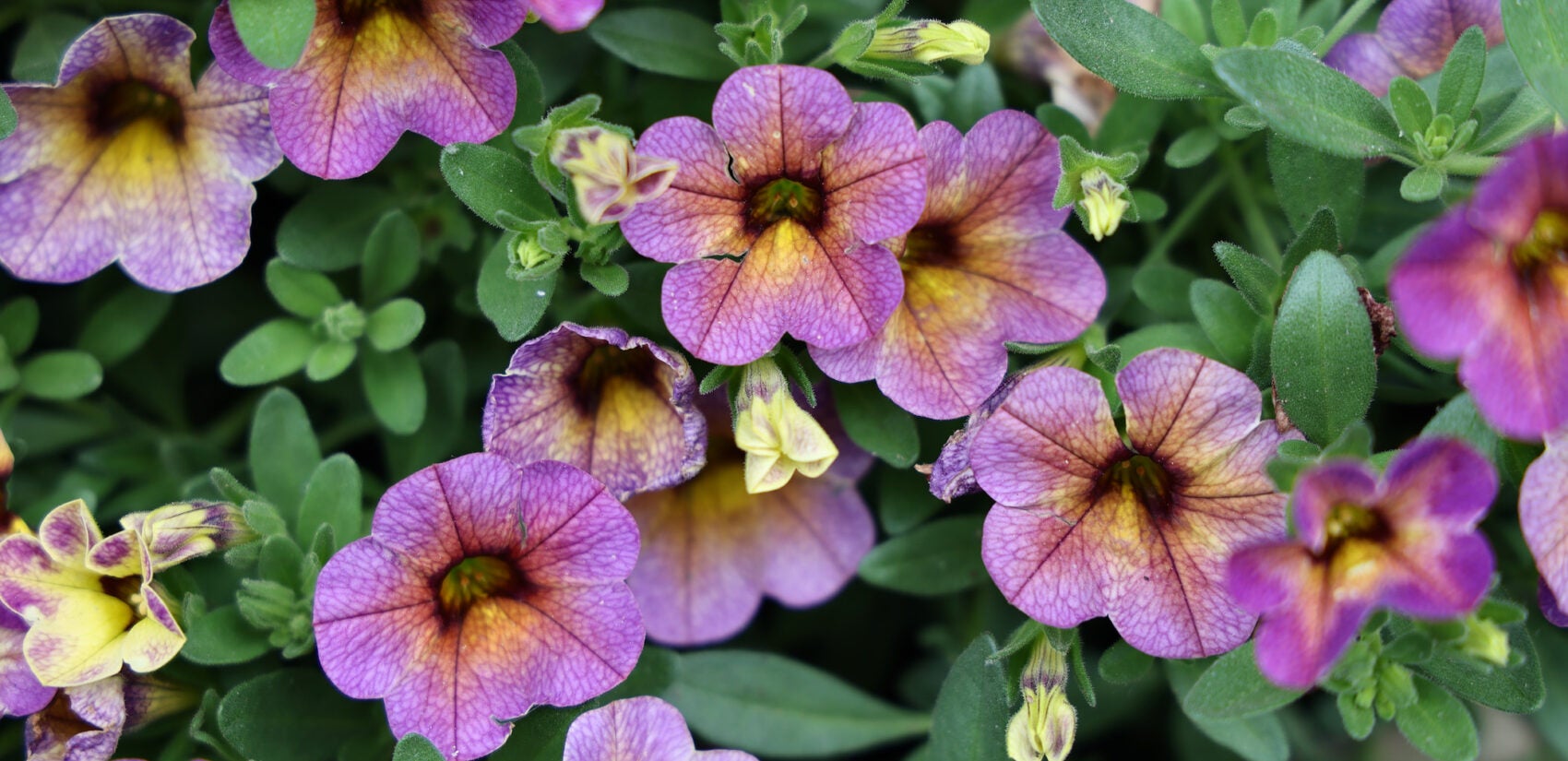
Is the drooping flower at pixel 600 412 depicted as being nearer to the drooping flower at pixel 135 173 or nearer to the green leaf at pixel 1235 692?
the drooping flower at pixel 135 173

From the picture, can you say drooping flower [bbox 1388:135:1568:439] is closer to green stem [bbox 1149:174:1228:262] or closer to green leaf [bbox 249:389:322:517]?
green stem [bbox 1149:174:1228:262]

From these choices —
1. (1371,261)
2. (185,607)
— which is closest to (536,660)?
(185,607)

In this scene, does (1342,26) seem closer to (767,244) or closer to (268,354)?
(767,244)

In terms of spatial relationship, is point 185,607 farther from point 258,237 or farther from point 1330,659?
point 1330,659

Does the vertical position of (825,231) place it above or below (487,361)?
above

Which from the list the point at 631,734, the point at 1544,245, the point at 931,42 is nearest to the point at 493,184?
the point at 931,42

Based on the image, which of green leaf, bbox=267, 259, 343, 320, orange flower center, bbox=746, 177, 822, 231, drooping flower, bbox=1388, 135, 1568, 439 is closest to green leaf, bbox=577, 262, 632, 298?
orange flower center, bbox=746, 177, 822, 231
